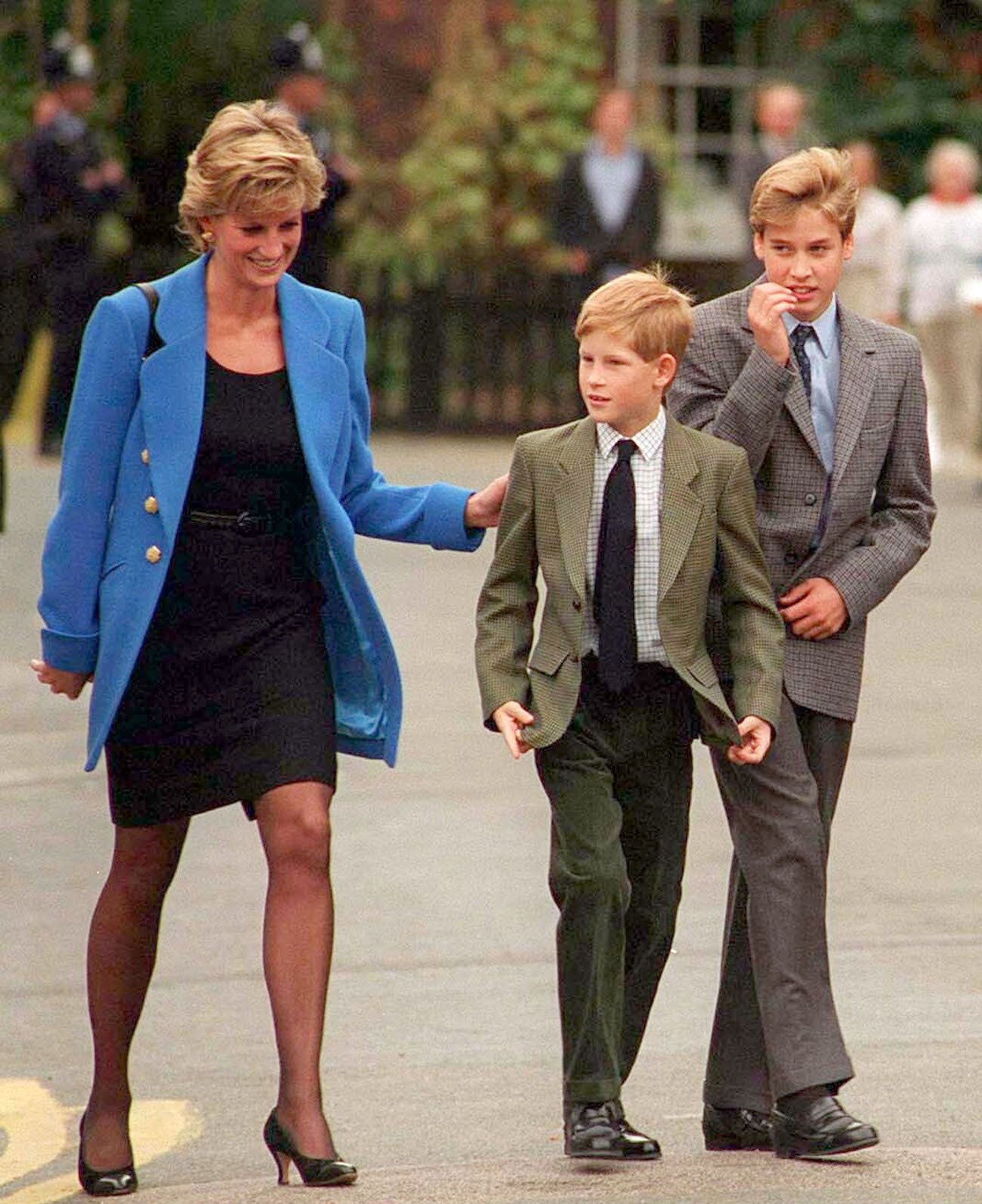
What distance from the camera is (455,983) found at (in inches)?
245

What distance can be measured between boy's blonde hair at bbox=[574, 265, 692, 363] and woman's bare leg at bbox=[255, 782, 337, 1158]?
907 millimetres

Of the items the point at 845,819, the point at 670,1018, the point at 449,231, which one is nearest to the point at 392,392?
the point at 449,231

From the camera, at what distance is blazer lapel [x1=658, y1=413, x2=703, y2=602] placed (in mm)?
4574

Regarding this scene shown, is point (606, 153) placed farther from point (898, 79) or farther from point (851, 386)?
point (851, 386)

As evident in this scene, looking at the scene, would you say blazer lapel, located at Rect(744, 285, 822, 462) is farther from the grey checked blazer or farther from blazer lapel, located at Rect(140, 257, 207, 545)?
blazer lapel, located at Rect(140, 257, 207, 545)

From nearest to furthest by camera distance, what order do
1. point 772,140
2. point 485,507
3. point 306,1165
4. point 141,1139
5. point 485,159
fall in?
point 306,1165 < point 485,507 < point 141,1139 < point 772,140 < point 485,159

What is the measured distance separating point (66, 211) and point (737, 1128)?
37.9 ft

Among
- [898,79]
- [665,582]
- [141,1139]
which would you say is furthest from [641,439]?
[898,79]

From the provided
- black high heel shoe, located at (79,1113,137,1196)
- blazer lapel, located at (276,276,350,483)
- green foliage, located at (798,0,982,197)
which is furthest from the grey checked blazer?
green foliage, located at (798,0,982,197)

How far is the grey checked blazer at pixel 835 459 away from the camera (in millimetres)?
4695

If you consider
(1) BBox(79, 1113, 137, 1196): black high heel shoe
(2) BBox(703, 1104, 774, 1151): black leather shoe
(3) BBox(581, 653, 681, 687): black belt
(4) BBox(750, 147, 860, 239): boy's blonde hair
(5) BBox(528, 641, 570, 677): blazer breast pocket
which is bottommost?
(1) BBox(79, 1113, 137, 1196): black high heel shoe

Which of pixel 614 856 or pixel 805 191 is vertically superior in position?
pixel 805 191

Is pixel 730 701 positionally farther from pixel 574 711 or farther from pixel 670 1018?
pixel 670 1018

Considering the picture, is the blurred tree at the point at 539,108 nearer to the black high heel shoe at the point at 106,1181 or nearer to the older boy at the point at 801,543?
the older boy at the point at 801,543
